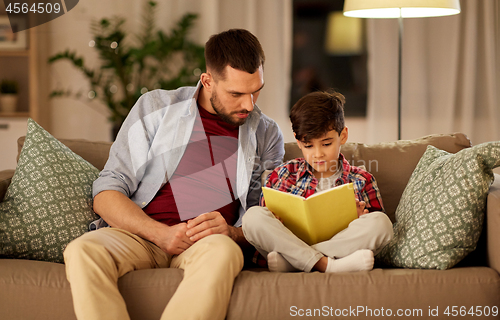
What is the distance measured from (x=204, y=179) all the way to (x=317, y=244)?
0.49 m

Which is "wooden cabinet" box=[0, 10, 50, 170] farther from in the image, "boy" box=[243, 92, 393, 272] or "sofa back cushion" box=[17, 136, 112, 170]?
"boy" box=[243, 92, 393, 272]

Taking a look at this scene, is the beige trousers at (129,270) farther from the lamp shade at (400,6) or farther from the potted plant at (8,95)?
the potted plant at (8,95)

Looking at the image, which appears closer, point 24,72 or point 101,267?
point 101,267

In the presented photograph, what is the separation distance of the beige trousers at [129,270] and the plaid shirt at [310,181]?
38 cm

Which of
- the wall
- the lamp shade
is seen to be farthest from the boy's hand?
the wall

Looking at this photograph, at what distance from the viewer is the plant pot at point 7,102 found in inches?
131

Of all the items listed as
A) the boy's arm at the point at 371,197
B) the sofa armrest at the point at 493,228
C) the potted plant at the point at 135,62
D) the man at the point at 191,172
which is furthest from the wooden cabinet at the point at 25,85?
the sofa armrest at the point at 493,228

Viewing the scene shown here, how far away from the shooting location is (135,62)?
134 inches

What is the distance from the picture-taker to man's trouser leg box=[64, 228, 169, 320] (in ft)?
3.93

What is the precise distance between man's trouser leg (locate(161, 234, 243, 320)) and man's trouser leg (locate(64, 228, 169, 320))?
0.15 m

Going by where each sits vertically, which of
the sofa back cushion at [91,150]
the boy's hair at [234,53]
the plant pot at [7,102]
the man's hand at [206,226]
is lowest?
the man's hand at [206,226]

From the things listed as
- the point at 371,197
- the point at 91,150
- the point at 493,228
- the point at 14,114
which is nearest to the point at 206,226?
the point at 371,197

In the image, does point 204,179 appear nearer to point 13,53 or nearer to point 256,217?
point 256,217

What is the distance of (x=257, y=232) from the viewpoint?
1.42m
